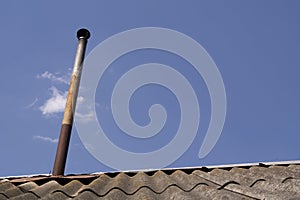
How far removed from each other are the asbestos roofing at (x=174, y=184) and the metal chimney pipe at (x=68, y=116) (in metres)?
1.42

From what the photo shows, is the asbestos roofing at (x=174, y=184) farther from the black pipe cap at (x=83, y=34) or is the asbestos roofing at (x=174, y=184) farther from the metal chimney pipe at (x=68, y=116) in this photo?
the black pipe cap at (x=83, y=34)

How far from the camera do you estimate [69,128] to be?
18.4ft

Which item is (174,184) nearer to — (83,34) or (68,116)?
(68,116)

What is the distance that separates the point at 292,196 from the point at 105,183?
1548mm

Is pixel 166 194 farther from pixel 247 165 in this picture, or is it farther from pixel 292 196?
pixel 247 165

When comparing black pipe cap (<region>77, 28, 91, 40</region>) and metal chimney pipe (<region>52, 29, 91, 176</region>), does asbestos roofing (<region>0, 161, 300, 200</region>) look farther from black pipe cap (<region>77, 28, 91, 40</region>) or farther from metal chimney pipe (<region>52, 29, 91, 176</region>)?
black pipe cap (<region>77, 28, 91, 40</region>)

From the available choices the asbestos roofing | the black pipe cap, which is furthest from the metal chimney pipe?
the asbestos roofing

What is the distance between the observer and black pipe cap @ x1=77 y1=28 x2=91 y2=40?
22.2 ft

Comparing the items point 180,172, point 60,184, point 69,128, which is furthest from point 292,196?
point 69,128

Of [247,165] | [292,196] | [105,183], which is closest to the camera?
[292,196]

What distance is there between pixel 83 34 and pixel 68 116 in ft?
5.88

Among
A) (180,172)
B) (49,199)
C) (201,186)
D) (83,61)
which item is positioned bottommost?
(49,199)

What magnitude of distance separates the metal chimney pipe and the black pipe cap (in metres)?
0.19

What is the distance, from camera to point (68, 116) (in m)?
5.70
